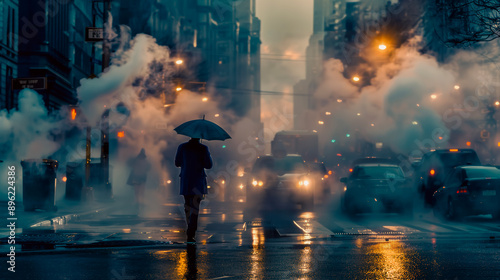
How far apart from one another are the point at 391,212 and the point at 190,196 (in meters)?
8.86

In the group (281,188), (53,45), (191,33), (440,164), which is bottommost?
(281,188)

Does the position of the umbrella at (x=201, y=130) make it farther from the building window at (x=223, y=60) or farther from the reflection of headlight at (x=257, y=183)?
the building window at (x=223, y=60)

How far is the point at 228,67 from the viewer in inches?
7672

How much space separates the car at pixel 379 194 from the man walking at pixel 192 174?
8487 millimetres

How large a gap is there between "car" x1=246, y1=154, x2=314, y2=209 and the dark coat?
10.7 m

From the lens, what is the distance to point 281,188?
2275cm

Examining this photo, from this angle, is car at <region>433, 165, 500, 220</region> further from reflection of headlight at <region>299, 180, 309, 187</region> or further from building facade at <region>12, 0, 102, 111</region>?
building facade at <region>12, 0, 102, 111</region>

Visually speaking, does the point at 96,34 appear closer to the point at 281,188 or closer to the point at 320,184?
the point at 281,188

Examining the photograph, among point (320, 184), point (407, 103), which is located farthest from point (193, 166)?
point (407, 103)

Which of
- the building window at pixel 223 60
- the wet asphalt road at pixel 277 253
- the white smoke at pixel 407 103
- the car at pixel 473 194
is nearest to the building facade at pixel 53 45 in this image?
the white smoke at pixel 407 103

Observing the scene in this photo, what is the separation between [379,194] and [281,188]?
397 centimetres

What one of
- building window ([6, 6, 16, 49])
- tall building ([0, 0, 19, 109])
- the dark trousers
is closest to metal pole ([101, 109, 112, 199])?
tall building ([0, 0, 19, 109])

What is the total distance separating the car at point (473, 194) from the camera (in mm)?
17344

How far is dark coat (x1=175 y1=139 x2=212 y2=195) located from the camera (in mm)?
11875
